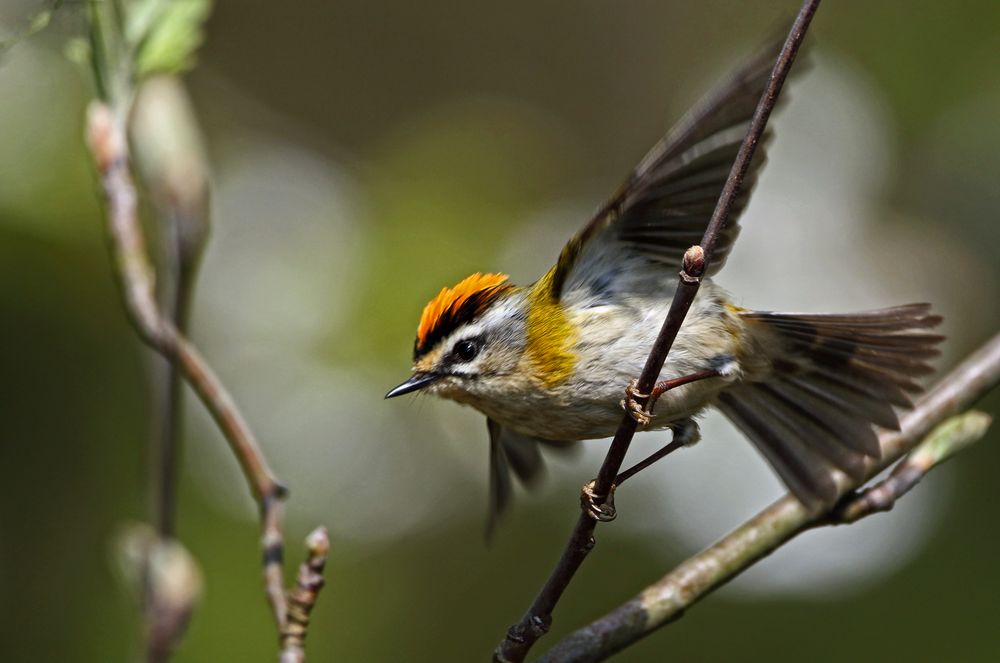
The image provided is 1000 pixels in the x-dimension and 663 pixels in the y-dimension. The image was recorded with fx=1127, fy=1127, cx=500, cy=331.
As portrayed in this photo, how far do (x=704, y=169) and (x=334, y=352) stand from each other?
1346 mm

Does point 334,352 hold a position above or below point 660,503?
above

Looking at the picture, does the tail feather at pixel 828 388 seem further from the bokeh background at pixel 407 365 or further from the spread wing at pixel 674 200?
the bokeh background at pixel 407 365

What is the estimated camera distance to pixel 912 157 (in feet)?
11.6

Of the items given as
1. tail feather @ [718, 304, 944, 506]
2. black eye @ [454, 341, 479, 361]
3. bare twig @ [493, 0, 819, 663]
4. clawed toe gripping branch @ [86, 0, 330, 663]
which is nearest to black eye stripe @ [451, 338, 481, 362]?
black eye @ [454, 341, 479, 361]

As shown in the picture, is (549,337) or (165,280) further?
(549,337)

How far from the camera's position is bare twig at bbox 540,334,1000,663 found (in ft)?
5.29

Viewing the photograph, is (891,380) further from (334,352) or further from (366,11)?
(366,11)

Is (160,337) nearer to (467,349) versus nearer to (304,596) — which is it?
(304,596)

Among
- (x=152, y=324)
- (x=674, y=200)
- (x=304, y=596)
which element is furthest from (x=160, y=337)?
(x=674, y=200)

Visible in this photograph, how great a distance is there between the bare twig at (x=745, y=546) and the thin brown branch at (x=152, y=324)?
42cm

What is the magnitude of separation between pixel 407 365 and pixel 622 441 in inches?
62.0

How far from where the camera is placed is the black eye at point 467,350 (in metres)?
2.27

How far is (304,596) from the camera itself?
4.28 ft

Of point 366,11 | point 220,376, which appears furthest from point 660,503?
point 366,11
